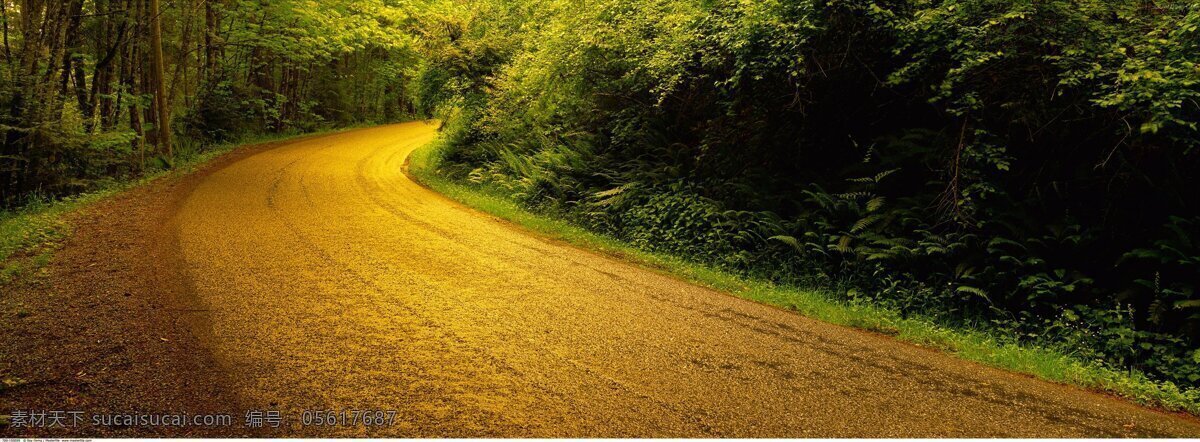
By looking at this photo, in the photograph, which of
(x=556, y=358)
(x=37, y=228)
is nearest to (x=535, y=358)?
(x=556, y=358)

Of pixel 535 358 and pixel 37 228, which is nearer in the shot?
pixel 535 358

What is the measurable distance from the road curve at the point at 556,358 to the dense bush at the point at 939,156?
1.77 m

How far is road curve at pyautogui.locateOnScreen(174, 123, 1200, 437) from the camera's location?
11.6ft

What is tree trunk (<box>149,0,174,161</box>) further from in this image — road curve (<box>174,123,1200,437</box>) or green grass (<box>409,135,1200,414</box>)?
green grass (<box>409,135,1200,414</box>)

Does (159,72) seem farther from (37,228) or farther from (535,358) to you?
(535,358)

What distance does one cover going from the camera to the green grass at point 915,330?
4555 millimetres

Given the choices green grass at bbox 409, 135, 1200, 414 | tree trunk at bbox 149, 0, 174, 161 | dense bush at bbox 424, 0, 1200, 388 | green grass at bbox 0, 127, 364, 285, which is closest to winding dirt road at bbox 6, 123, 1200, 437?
green grass at bbox 409, 135, 1200, 414

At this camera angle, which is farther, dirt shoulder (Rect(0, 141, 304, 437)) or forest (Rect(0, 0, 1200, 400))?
forest (Rect(0, 0, 1200, 400))

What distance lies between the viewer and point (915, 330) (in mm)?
5863

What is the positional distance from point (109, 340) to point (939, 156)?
883 centimetres

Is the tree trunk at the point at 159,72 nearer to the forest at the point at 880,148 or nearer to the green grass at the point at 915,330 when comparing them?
the forest at the point at 880,148

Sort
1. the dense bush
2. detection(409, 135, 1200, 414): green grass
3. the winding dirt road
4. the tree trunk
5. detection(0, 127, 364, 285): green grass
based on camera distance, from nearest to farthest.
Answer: the winding dirt road → detection(409, 135, 1200, 414): green grass → the dense bush → detection(0, 127, 364, 285): green grass → the tree trunk

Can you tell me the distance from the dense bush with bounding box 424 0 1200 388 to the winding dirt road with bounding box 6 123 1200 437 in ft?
5.85

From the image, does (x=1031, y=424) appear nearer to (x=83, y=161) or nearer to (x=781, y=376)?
(x=781, y=376)
